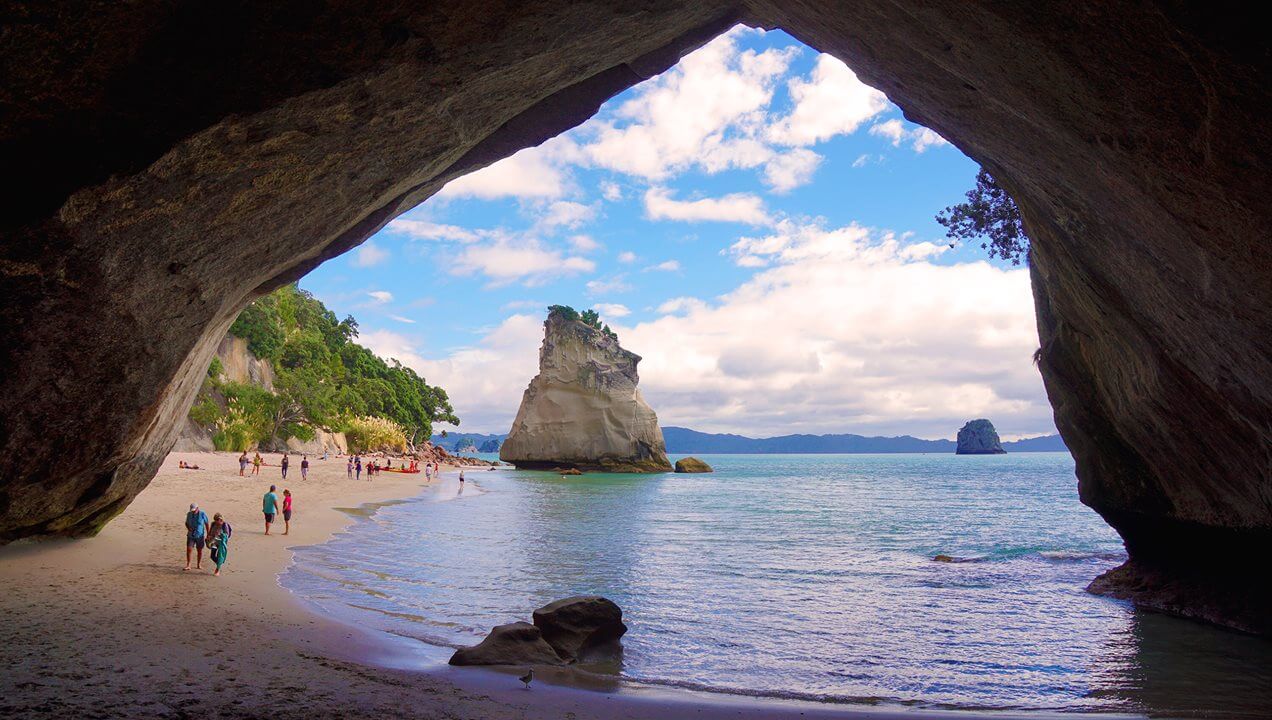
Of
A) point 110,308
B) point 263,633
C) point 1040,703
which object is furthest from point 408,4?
→ point 1040,703

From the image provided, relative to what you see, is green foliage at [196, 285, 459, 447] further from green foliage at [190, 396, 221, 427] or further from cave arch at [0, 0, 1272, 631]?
cave arch at [0, 0, 1272, 631]

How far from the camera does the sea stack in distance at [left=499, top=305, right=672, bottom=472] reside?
238ft

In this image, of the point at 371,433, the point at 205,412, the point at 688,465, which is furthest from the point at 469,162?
the point at 688,465

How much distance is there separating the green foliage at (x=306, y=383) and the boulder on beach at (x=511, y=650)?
46913 millimetres

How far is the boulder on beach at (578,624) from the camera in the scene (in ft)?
30.9

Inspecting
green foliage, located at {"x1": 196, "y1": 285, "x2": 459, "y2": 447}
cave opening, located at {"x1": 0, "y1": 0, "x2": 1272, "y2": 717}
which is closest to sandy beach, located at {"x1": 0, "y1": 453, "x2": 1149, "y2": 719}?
cave opening, located at {"x1": 0, "y1": 0, "x2": 1272, "y2": 717}

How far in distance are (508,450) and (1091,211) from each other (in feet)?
247

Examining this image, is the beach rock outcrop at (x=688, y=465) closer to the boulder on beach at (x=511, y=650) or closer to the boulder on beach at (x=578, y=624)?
the boulder on beach at (x=578, y=624)

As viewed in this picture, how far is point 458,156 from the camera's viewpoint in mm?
9617

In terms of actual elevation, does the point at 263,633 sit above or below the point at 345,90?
below

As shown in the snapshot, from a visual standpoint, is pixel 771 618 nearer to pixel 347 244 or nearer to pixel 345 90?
pixel 347 244

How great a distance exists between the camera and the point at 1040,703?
8.12 metres

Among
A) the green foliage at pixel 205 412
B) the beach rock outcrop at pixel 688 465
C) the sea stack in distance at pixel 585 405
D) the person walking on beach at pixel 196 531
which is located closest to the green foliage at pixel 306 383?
the green foliage at pixel 205 412

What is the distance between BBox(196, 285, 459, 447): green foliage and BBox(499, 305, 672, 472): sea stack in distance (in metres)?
18.6
